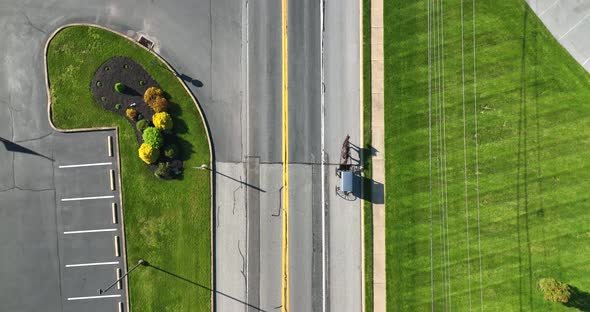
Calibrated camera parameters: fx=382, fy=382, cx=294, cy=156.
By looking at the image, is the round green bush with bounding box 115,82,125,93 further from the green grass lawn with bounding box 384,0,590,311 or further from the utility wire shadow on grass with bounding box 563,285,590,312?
the utility wire shadow on grass with bounding box 563,285,590,312

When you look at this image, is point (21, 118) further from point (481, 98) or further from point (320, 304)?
point (481, 98)

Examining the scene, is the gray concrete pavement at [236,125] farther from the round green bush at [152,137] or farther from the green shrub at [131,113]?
the round green bush at [152,137]

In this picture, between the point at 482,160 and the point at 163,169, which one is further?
the point at 482,160

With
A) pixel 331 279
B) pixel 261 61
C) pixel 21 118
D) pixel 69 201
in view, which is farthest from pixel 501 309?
pixel 21 118

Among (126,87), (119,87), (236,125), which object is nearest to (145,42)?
(126,87)

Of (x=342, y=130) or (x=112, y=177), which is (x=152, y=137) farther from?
(x=342, y=130)

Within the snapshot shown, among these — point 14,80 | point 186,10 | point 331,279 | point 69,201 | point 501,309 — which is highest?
point 186,10
